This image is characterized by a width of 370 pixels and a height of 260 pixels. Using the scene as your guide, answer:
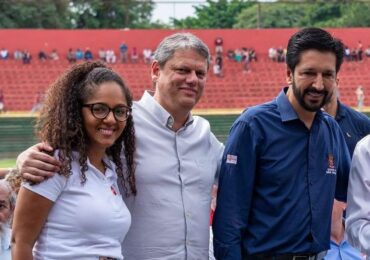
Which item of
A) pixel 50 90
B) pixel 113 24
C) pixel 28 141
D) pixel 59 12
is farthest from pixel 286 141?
pixel 113 24

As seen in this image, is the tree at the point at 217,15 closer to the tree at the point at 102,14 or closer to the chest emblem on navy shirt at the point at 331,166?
the tree at the point at 102,14

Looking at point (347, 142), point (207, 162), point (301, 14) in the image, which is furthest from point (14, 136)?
point (301, 14)

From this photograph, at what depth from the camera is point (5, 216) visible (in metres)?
3.57

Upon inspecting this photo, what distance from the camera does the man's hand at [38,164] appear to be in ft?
8.72

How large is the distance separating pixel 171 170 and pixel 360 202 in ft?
2.63

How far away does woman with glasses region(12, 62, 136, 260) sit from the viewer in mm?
2684

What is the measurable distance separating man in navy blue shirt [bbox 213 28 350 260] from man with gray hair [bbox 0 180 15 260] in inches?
42.1

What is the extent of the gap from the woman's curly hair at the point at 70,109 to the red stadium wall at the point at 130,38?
35236mm

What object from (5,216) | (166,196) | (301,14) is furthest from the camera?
(301,14)

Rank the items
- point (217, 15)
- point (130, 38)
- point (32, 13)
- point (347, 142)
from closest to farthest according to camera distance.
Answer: point (347, 142), point (130, 38), point (32, 13), point (217, 15)

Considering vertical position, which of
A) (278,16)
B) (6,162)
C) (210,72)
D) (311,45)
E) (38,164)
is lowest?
(210,72)

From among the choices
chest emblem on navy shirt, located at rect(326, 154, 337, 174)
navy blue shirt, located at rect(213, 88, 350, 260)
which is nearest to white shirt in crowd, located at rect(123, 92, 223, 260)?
navy blue shirt, located at rect(213, 88, 350, 260)

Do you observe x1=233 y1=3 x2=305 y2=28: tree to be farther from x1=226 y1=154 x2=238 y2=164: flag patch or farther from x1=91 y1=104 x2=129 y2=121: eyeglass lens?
x1=91 y1=104 x2=129 y2=121: eyeglass lens

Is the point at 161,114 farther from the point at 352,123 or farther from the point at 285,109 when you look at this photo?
the point at 352,123
